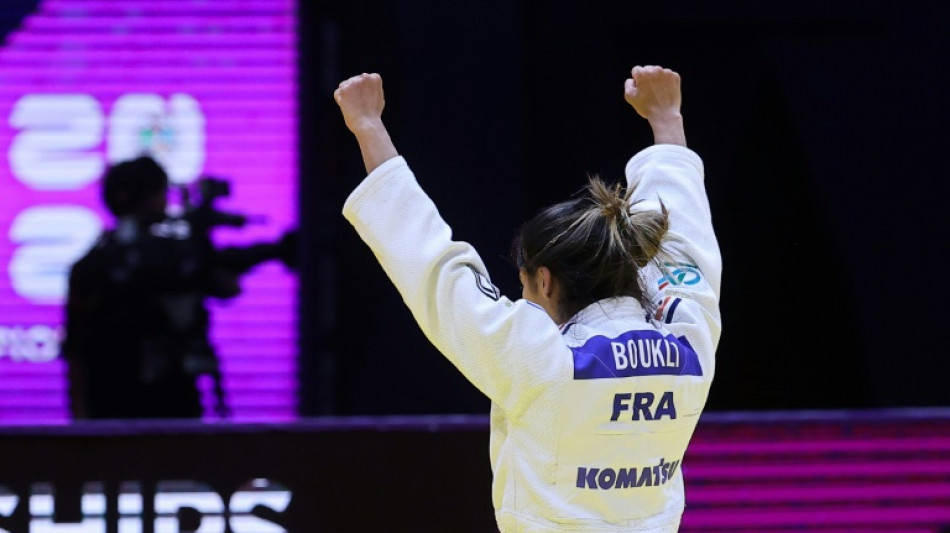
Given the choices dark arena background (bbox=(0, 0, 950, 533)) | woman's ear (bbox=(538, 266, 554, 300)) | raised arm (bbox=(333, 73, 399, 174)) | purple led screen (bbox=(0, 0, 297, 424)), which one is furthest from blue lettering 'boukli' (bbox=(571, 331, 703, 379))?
purple led screen (bbox=(0, 0, 297, 424))

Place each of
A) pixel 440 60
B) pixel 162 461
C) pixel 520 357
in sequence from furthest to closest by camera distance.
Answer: pixel 440 60 → pixel 162 461 → pixel 520 357

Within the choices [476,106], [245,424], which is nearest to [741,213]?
[476,106]

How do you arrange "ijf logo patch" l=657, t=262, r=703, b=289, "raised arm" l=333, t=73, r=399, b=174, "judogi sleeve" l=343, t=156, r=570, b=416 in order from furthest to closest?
1. "ijf logo patch" l=657, t=262, r=703, b=289
2. "raised arm" l=333, t=73, r=399, b=174
3. "judogi sleeve" l=343, t=156, r=570, b=416

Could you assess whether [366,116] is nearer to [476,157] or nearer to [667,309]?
[667,309]

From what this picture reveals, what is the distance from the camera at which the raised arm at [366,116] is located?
6.91 ft

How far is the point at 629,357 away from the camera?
6.70 ft

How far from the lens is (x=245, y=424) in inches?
151

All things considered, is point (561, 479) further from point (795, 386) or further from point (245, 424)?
point (795, 386)

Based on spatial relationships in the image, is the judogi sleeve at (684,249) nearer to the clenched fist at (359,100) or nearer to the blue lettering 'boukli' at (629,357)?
the blue lettering 'boukli' at (629,357)

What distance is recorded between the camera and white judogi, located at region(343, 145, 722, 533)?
6.59 feet

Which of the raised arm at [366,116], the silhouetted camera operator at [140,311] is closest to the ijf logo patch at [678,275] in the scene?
the raised arm at [366,116]

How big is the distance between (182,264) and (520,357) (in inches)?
92.0

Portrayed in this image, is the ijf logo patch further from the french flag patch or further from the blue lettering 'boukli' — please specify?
the blue lettering 'boukli'

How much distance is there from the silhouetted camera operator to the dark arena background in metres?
0.06
